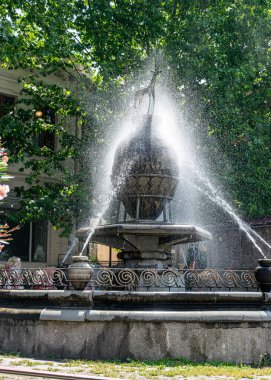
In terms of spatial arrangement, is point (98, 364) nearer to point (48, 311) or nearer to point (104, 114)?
point (48, 311)

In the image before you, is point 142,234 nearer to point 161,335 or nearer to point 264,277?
point 264,277

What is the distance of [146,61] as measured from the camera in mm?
21844

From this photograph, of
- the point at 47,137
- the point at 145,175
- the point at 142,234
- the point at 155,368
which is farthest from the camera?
the point at 47,137

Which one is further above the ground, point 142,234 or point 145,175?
point 145,175

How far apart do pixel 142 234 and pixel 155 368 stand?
3.28 metres

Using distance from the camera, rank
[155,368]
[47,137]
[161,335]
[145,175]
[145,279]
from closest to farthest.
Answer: [155,368]
[161,335]
[145,279]
[145,175]
[47,137]

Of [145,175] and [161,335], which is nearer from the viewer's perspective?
[161,335]

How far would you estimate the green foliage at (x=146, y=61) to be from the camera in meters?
20.3

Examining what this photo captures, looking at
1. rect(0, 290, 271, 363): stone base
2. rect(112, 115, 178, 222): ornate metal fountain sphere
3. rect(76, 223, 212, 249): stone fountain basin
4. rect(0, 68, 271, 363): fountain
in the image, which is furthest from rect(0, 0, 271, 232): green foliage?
rect(0, 290, 271, 363): stone base

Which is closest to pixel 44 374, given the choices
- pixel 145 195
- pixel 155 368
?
pixel 155 368

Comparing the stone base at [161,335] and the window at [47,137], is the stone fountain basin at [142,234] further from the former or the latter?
the window at [47,137]

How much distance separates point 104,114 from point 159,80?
2.39 metres

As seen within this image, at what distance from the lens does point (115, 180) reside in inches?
446

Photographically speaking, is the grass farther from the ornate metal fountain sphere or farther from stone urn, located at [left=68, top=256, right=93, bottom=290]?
the ornate metal fountain sphere
